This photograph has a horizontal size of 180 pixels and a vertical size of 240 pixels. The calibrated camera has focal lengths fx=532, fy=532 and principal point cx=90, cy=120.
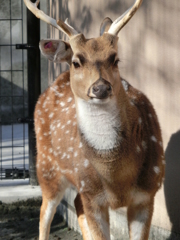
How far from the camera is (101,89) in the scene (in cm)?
291

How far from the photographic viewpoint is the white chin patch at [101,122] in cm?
311

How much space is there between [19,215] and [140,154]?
2.70 metres

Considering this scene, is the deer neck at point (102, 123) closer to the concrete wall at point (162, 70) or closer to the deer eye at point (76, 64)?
the deer eye at point (76, 64)

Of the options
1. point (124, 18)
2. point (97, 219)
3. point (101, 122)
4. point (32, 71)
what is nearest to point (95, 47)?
point (124, 18)

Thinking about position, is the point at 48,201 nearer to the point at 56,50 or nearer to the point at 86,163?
the point at 86,163

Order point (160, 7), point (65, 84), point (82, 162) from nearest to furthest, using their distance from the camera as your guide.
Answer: point (82, 162) < point (160, 7) < point (65, 84)

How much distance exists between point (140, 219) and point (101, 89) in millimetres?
963

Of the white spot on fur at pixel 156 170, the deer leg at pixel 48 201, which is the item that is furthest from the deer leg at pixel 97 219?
the deer leg at pixel 48 201

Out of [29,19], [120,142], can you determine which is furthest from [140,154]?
[29,19]

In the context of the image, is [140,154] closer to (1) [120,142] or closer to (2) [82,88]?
(1) [120,142]

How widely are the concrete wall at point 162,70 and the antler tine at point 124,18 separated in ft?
2.15

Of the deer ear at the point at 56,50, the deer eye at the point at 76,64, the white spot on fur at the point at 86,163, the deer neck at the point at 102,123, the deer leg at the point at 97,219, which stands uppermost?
the deer ear at the point at 56,50

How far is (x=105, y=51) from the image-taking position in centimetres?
313

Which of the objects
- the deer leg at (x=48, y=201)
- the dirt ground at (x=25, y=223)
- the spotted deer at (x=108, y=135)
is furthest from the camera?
the dirt ground at (x=25, y=223)
